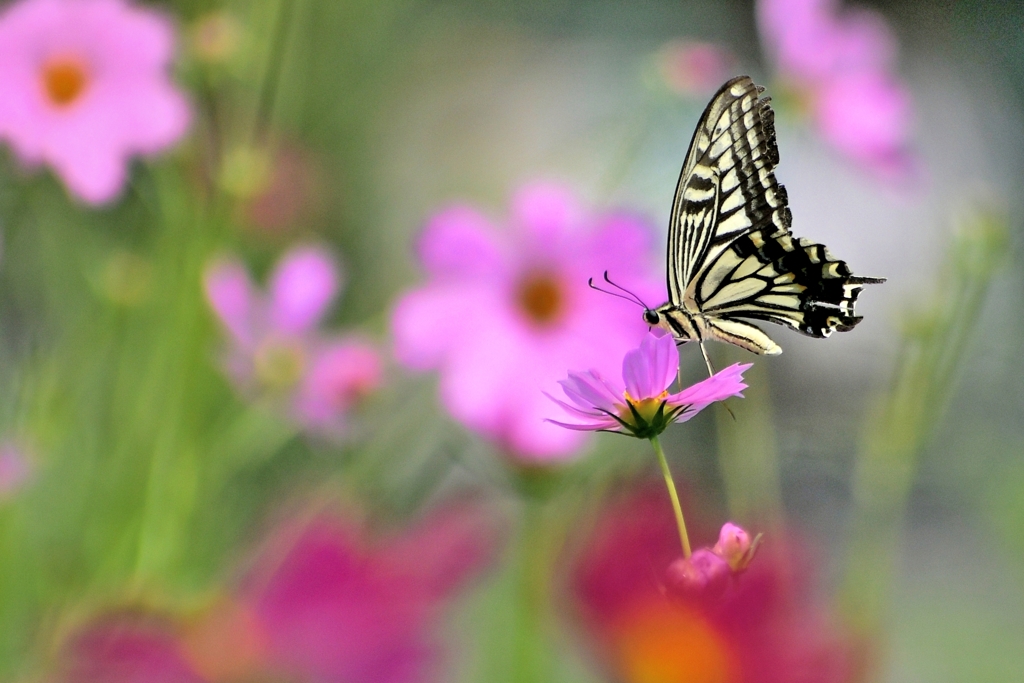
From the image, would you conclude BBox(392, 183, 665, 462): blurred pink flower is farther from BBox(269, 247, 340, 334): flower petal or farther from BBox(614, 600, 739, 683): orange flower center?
BBox(614, 600, 739, 683): orange flower center

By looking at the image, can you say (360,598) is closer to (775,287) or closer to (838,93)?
A: (775,287)

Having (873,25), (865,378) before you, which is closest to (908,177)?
(873,25)

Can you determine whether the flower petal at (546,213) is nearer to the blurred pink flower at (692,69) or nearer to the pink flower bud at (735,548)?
the blurred pink flower at (692,69)

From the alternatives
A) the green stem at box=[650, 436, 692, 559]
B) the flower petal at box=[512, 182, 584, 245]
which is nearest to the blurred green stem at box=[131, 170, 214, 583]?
the flower petal at box=[512, 182, 584, 245]

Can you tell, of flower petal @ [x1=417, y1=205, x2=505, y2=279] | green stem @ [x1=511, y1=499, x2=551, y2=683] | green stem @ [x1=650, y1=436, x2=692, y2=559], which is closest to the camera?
green stem @ [x1=650, y1=436, x2=692, y2=559]

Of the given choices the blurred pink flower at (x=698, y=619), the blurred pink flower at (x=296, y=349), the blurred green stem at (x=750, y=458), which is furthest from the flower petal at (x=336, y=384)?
the blurred pink flower at (x=698, y=619)

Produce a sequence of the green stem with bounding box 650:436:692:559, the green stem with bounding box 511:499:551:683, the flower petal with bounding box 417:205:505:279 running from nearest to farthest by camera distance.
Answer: the green stem with bounding box 650:436:692:559 < the green stem with bounding box 511:499:551:683 < the flower petal with bounding box 417:205:505:279
